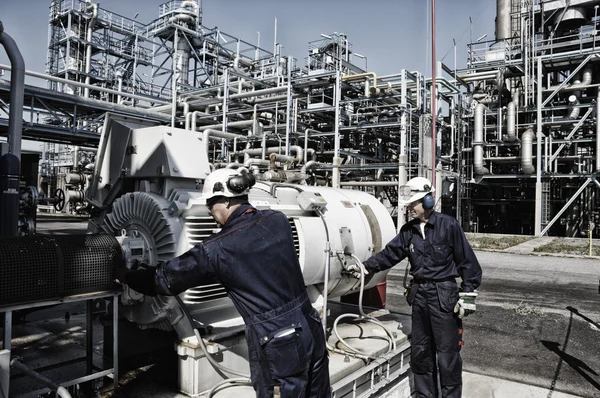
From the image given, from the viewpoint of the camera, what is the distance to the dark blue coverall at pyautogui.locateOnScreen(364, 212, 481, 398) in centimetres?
311

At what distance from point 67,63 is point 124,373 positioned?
24.7 metres

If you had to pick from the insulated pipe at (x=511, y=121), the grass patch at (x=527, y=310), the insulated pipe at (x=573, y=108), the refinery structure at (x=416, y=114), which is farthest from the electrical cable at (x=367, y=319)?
the insulated pipe at (x=573, y=108)

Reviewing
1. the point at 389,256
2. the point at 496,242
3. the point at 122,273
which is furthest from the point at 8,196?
the point at 496,242

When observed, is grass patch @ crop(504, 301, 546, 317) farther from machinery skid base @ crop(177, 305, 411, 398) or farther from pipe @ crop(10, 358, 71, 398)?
pipe @ crop(10, 358, 71, 398)

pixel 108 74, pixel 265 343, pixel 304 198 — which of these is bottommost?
pixel 265 343

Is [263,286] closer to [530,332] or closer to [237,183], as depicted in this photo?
[237,183]

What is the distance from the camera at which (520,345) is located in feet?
16.2

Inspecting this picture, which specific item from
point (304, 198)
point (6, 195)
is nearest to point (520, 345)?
point (304, 198)

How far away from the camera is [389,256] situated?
140 inches

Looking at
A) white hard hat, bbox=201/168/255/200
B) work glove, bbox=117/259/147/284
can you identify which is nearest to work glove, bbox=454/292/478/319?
white hard hat, bbox=201/168/255/200

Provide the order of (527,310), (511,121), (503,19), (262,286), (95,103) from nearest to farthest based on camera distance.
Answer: (262,286) → (527,310) → (95,103) → (511,121) → (503,19)

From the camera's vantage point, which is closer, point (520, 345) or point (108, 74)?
point (520, 345)

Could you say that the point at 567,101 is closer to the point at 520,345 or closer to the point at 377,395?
the point at 520,345

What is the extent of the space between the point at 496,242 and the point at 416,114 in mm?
5123
